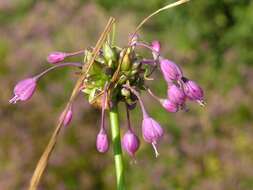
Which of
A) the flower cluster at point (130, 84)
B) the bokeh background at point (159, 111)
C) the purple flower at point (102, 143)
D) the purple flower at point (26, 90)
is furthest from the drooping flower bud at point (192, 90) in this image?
the bokeh background at point (159, 111)

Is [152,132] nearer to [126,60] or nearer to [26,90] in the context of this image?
[126,60]

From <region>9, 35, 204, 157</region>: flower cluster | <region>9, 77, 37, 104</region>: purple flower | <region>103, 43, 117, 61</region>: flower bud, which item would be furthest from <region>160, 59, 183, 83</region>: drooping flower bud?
<region>9, 77, 37, 104</region>: purple flower

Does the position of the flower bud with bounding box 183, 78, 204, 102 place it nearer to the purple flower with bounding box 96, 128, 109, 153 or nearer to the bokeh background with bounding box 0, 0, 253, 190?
the purple flower with bounding box 96, 128, 109, 153

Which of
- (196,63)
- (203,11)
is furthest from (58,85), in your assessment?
(203,11)

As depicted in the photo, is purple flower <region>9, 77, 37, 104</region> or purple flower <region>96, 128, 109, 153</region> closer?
purple flower <region>96, 128, 109, 153</region>

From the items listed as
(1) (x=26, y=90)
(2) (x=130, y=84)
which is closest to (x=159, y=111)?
(1) (x=26, y=90)

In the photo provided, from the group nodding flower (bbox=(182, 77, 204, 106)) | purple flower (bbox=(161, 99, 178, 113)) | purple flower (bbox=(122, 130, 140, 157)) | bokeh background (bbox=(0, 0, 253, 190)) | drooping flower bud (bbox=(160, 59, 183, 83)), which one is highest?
drooping flower bud (bbox=(160, 59, 183, 83))

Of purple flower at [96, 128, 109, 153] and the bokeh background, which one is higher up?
purple flower at [96, 128, 109, 153]
